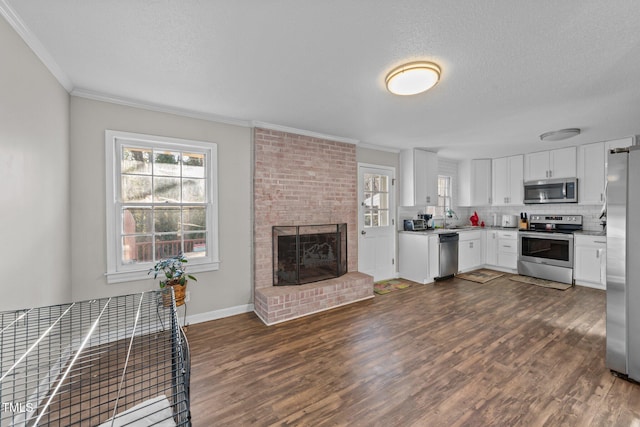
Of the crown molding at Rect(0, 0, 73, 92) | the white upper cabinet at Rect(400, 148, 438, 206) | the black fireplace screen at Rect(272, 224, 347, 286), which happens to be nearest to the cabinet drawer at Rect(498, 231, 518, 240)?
the white upper cabinet at Rect(400, 148, 438, 206)

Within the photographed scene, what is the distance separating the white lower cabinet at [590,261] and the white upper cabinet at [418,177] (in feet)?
7.92

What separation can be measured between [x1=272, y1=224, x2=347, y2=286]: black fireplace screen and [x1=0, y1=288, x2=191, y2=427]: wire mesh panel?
147 centimetres

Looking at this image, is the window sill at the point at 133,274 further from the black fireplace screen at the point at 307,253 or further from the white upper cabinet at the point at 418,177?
the white upper cabinet at the point at 418,177

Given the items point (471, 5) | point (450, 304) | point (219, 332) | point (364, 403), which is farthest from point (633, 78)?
point (219, 332)

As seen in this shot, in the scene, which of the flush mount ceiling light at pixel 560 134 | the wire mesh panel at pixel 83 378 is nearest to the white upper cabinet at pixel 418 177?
the flush mount ceiling light at pixel 560 134

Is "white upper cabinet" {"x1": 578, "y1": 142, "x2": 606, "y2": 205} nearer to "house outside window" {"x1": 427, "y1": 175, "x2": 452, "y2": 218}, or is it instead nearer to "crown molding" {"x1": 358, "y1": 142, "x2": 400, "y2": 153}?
"house outside window" {"x1": 427, "y1": 175, "x2": 452, "y2": 218}

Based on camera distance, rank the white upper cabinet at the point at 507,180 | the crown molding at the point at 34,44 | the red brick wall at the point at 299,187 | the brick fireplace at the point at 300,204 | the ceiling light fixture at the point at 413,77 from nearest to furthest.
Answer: the crown molding at the point at 34,44 < the ceiling light fixture at the point at 413,77 < the brick fireplace at the point at 300,204 < the red brick wall at the point at 299,187 < the white upper cabinet at the point at 507,180

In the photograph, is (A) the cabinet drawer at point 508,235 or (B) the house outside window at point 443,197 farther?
(B) the house outside window at point 443,197

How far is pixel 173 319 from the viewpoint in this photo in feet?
4.42

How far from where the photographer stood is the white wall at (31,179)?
170 cm

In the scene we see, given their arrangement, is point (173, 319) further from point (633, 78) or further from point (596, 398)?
point (633, 78)

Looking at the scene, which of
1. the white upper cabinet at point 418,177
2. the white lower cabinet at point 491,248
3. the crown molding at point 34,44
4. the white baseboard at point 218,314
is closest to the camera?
the crown molding at point 34,44

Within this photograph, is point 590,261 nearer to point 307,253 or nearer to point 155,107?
point 307,253

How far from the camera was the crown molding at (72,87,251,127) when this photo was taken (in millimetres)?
2689
